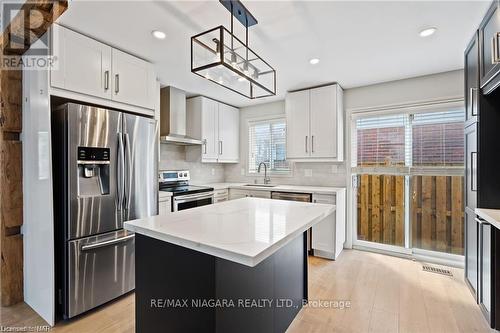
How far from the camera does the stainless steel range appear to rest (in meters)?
3.08

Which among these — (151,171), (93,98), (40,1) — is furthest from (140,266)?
(40,1)

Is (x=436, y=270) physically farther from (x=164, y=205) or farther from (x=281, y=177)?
(x=164, y=205)

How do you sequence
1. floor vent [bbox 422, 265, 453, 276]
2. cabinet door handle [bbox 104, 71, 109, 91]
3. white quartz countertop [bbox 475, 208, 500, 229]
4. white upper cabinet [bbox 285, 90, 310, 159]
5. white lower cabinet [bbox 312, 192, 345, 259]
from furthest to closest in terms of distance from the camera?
1. white upper cabinet [bbox 285, 90, 310, 159]
2. white lower cabinet [bbox 312, 192, 345, 259]
3. floor vent [bbox 422, 265, 453, 276]
4. cabinet door handle [bbox 104, 71, 109, 91]
5. white quartz countertop [bbox 475, 208, 500, 229]

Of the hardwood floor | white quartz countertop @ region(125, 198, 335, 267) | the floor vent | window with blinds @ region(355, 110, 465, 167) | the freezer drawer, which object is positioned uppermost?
window with blinds @ region(355, 110, 465, 167)

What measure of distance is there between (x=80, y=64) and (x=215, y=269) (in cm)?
207

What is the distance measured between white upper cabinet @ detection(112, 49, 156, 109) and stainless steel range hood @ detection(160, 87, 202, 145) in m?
0.84

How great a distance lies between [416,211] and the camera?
10.8 feet

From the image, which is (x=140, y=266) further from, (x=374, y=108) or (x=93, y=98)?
(x=374, y=108)

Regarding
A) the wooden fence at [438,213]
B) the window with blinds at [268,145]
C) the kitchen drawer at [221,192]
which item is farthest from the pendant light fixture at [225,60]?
the wooden fence at [438,213]

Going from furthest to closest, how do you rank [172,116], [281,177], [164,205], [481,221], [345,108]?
[281,177]
[345,108]
[172,116]
[164,205]
[481,221]

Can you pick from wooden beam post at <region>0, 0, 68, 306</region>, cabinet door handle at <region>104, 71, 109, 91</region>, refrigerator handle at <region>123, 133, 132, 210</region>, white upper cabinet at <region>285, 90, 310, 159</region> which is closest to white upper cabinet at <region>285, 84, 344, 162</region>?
white upper cabinet at <region>285, 90, 310, 159</region>

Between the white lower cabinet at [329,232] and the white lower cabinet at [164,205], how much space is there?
6.20 ft

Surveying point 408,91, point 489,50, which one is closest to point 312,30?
point 489,50

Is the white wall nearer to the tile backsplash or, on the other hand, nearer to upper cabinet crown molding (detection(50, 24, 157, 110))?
the tile backsplash
